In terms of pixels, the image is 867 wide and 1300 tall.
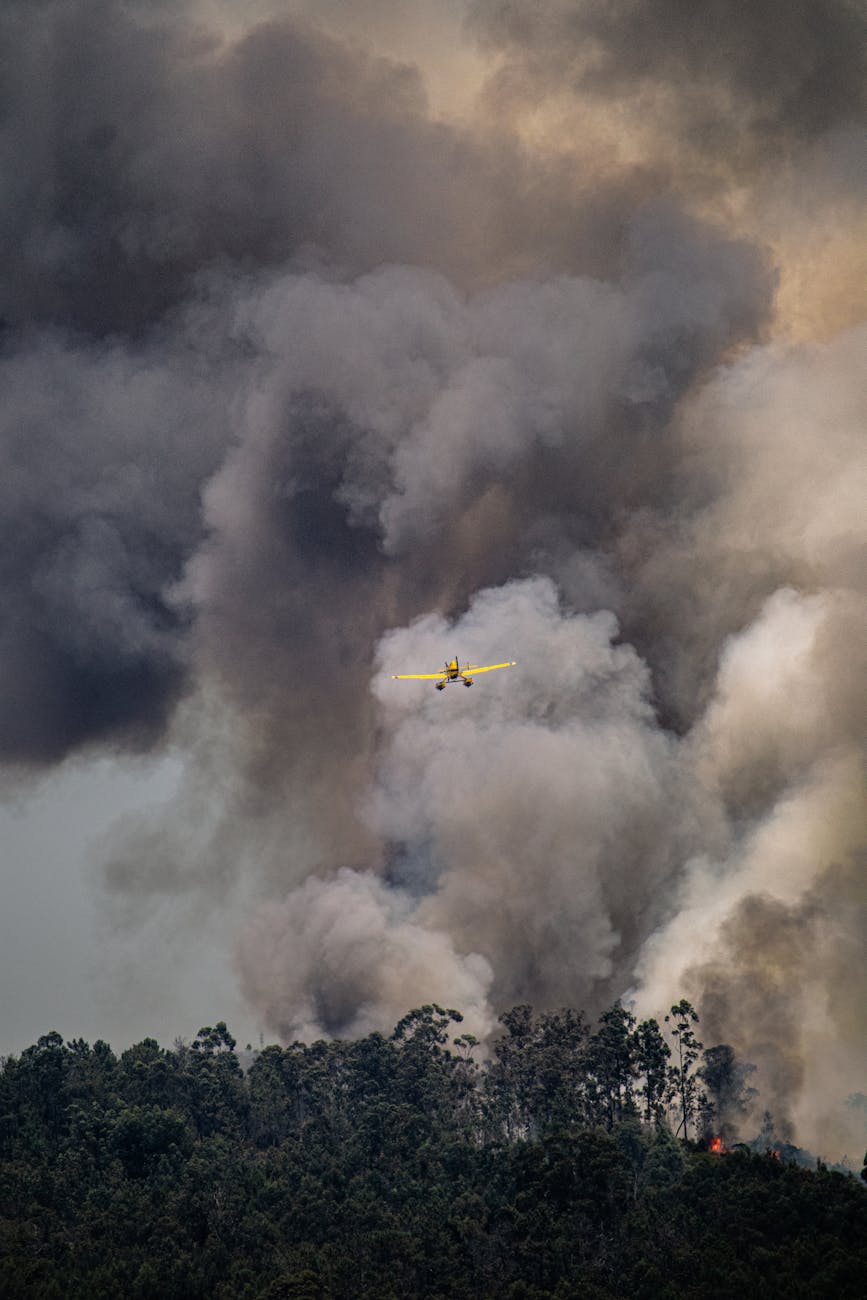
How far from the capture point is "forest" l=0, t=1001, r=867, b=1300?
109m

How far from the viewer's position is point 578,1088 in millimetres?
153500

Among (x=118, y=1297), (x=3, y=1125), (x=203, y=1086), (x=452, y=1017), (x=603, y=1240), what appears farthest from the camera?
(x=452, y=1017)

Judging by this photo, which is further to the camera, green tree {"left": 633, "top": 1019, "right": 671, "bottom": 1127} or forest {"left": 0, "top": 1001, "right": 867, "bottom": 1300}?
green tree {"left": 633, "top": 1019, "right": 671, "bottom": 1127}

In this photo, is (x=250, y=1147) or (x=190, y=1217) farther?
(x=250, y=1147)

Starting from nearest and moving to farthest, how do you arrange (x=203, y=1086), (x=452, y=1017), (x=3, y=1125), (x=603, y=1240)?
(x=603, y=1240) < (x=3, y=1125) < (x=203, y=1086) < (x=452, y=1017)

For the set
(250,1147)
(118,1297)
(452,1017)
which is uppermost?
(452,1017)

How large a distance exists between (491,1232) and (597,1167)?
9.47m

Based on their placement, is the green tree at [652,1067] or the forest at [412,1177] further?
the green tree at [652,1067]

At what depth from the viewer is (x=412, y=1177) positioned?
436 ft

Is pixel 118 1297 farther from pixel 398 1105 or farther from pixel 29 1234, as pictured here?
pixel 398 1105

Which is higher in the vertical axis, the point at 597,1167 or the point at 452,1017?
the point at 452,1017

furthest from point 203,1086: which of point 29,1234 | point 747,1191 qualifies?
point 747,1191

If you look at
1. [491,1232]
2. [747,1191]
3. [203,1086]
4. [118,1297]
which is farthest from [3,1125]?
[747,1191]

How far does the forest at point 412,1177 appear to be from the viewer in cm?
10925
